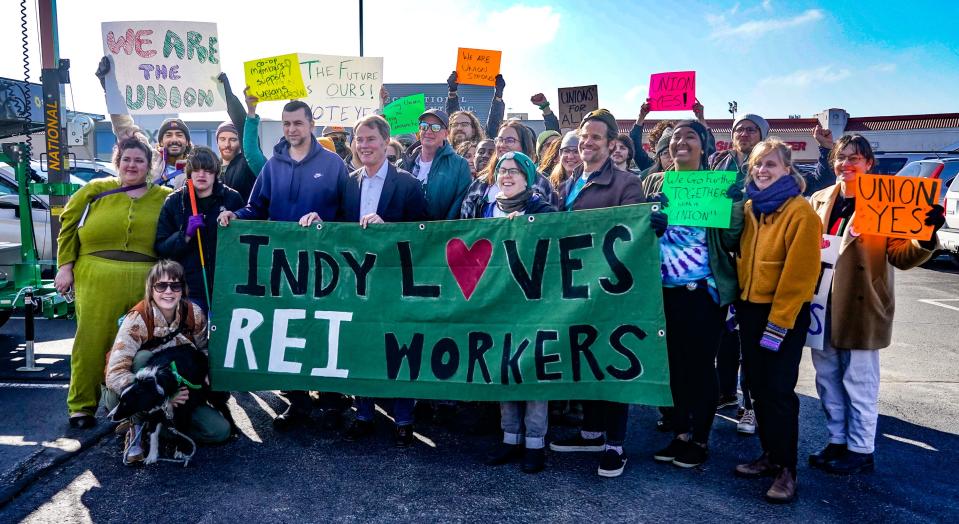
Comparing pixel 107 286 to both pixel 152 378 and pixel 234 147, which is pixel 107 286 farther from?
pixel 234 147

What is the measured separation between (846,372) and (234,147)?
455 cm

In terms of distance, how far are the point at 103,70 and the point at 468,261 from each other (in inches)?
187

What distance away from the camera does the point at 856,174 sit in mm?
4031

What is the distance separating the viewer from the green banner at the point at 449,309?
3.89 m

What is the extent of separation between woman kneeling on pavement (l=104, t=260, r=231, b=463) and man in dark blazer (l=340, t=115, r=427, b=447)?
852 mm

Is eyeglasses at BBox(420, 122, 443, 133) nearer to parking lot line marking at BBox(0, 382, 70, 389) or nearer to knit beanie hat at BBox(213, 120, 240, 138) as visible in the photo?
knit beanie hat at BBox(213, 120, 240, 138)

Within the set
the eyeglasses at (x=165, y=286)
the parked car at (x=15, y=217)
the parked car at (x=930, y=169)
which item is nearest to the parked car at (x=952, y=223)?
the parked car at (x=930, y=169)

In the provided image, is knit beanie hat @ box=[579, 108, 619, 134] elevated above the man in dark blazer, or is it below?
above

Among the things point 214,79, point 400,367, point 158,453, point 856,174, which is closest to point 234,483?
point 158,453

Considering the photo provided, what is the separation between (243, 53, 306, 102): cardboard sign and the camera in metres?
6.50

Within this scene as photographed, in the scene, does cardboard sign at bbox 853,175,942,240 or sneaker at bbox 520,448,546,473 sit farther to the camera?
sneaker at bbox 520,448,546,473

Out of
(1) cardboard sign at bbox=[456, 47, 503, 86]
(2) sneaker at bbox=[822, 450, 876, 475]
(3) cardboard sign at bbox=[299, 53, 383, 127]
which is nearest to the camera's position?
(2) sneaker at bbox=[822, 450, 876, 475]

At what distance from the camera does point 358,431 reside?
4.52 meters

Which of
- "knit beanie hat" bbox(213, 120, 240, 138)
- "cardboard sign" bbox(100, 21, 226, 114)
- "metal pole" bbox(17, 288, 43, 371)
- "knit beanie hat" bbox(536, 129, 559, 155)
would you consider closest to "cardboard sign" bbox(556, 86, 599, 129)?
"knit beanie hat" bbox(536, 129, 559, 155)
